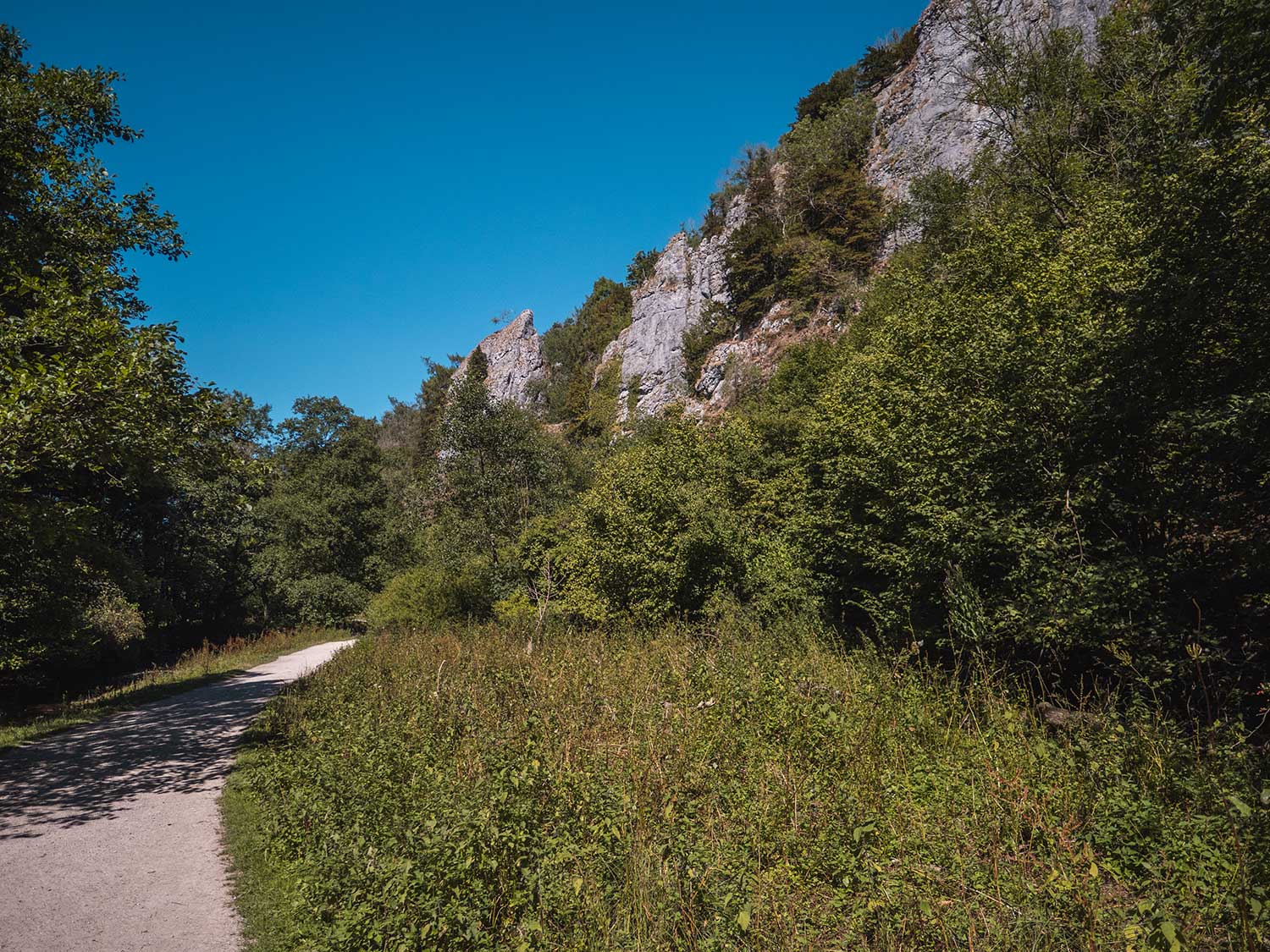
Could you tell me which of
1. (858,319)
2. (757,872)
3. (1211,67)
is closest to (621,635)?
(757,872)

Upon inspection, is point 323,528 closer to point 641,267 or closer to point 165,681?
point 165,681

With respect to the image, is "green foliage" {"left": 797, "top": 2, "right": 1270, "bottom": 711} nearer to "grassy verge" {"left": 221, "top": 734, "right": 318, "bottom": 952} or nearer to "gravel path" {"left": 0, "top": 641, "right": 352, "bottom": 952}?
"grassy verge" {"left": 221, "top": 734, "right": 318, "bottom": 952}

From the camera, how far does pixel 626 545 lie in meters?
16.3

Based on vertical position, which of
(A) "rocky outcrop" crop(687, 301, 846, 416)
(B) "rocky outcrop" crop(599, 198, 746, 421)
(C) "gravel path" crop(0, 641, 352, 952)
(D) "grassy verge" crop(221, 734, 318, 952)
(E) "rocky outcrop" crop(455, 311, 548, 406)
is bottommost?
(D) "grassy verge" crop(221, 734, 318, 952)

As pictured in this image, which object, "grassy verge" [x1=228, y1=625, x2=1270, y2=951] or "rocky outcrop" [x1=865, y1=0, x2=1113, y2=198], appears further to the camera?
"rocky outcrop" [x1=865, y1=0, x2=1113, y2=198]

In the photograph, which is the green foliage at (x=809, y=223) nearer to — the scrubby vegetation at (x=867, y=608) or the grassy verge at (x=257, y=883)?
the scrubby vegetation at (x=867, y=608)

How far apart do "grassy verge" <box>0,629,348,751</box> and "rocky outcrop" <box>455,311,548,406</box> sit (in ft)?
174

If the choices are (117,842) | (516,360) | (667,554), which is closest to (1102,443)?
(667,554)

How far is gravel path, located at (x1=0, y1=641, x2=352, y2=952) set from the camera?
14.5 ft

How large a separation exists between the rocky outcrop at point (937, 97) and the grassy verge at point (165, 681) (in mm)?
41837

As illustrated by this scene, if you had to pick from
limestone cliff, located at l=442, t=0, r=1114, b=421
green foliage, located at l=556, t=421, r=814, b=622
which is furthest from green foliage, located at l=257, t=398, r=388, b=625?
green foliage, located at l=556, t=421, r=814, b=622

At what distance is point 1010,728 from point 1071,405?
5.94 metres

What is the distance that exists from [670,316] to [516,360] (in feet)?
127

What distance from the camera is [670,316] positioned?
5453 cm
